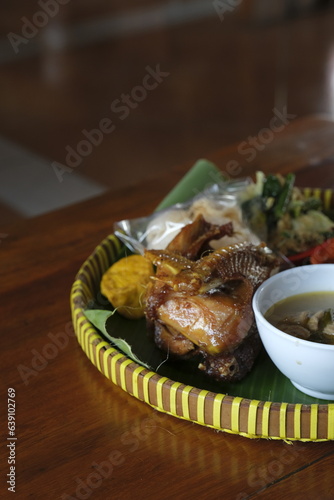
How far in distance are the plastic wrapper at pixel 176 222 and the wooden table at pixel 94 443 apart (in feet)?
0.62

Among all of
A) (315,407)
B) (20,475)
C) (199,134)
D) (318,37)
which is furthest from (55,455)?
(318,37)

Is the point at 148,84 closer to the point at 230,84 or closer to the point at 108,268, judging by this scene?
the point at 230,84

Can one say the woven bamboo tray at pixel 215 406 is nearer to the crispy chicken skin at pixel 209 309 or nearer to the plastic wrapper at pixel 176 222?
the crispy chicken skin at pixel 209 309

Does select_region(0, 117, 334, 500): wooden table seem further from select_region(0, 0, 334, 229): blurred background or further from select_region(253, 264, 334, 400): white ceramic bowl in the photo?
select_region(0, 0, 334, 229): blurred background

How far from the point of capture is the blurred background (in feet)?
15.5

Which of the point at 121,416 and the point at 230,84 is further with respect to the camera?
the point at 230,84

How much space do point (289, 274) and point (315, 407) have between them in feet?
0.94

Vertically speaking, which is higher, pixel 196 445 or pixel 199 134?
pixel 196 445

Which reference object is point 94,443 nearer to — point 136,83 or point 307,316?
point 307,316

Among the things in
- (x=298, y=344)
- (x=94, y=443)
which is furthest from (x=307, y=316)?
(x=94, y=443)

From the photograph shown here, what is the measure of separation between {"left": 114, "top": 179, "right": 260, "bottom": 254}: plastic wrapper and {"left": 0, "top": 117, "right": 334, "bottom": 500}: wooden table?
7.4 inches

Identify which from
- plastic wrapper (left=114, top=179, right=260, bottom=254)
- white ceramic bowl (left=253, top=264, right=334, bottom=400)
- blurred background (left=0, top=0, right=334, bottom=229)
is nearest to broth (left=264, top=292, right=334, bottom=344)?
white ceramic bowl (left=253, top=264, right=334, bottom=400)

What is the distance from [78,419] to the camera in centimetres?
117

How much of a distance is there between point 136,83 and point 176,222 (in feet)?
15.8
